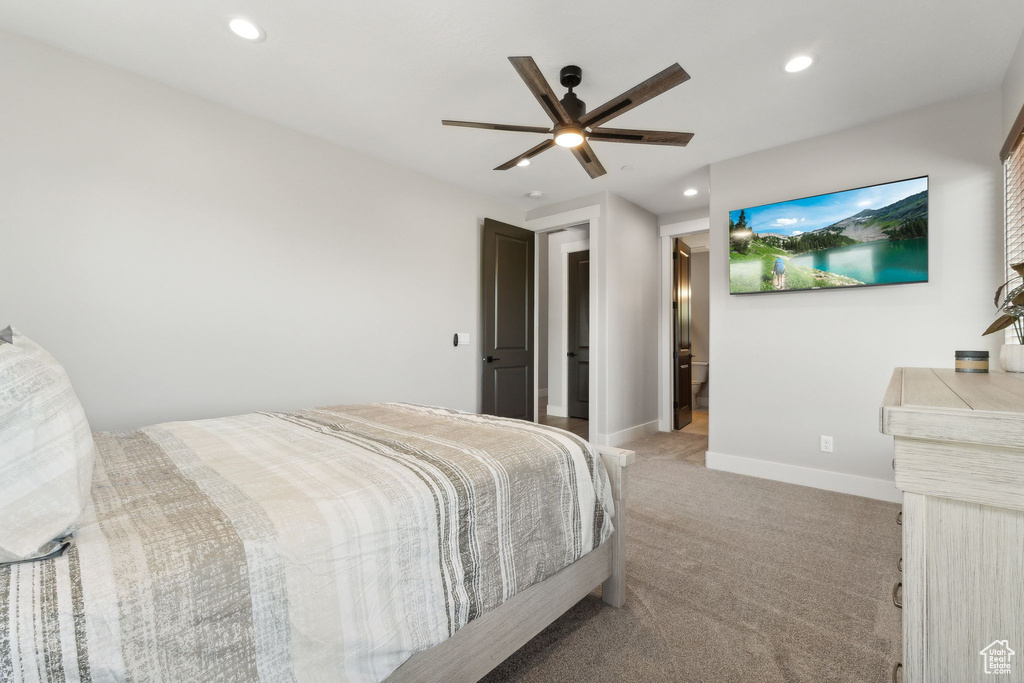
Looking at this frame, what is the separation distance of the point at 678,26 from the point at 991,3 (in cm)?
132

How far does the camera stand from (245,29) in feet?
6.88

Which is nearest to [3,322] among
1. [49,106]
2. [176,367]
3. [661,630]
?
[176,367]

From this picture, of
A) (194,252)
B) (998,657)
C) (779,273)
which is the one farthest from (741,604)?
(194,252)

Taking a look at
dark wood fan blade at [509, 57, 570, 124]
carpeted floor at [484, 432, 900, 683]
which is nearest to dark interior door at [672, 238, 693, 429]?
carpeted floor at [484, 432, 900, 683]

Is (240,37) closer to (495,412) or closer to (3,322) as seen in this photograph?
(3,322)

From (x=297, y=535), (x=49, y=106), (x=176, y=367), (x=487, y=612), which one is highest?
(x=49, y=106)

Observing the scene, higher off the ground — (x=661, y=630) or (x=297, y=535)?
(x=297, y=535)

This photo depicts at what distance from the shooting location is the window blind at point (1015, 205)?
2062 millimetres

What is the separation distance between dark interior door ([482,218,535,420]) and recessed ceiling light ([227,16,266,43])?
234cm

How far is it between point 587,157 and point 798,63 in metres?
1.16

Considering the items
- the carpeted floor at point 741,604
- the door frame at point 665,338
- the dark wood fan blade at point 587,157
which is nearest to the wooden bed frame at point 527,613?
the carpeted floor at point 741,604

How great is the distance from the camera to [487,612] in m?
1.25

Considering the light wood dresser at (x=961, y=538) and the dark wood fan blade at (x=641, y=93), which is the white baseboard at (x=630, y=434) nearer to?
the dark wood fan blade at (x=641, y=93)

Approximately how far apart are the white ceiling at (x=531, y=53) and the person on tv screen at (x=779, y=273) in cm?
90
